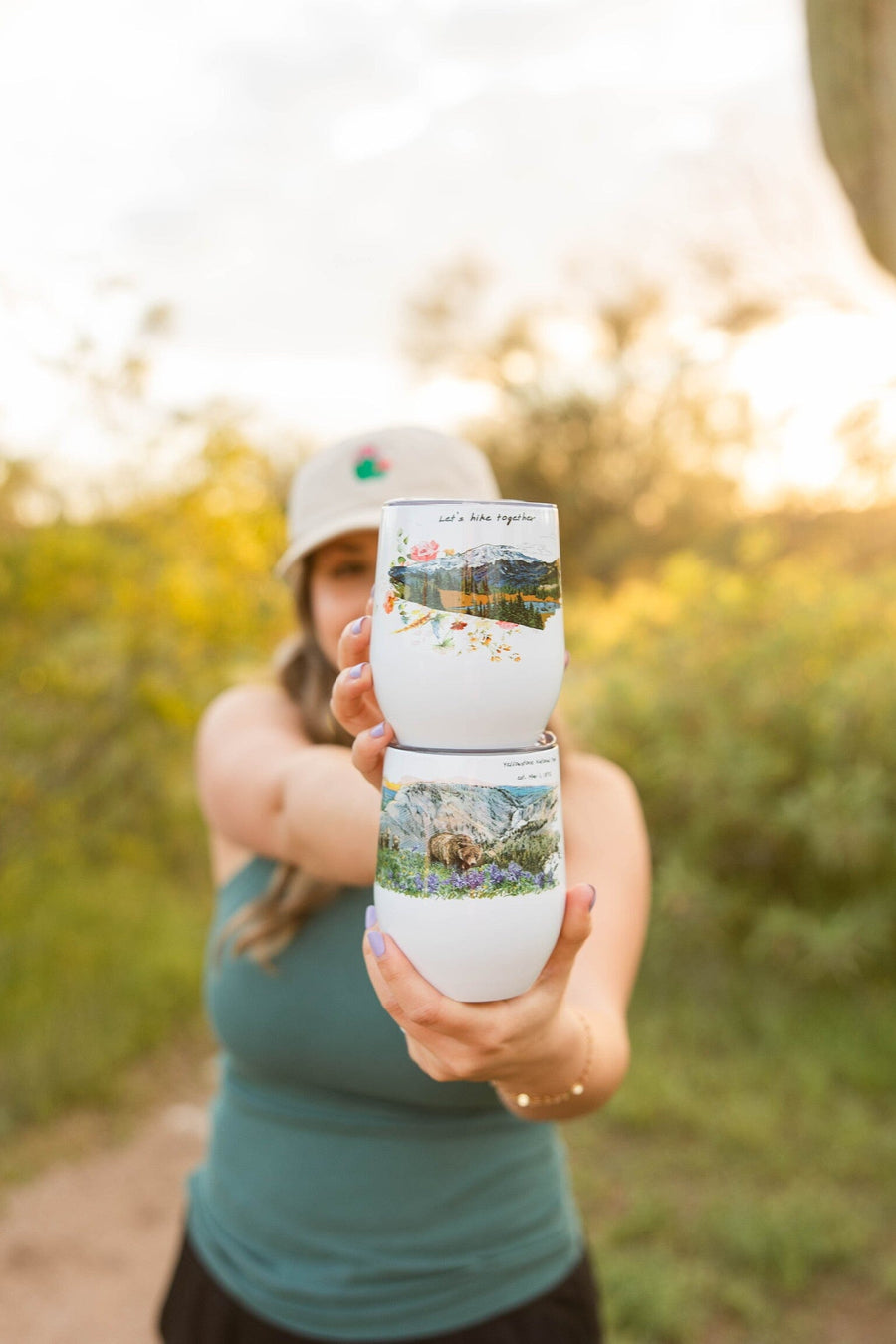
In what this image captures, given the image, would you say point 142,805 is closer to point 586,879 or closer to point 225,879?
point 225,879

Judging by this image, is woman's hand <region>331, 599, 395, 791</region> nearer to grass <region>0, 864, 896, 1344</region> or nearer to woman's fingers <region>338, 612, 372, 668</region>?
woman's fingers <region>338, 612, 372, 668</region>

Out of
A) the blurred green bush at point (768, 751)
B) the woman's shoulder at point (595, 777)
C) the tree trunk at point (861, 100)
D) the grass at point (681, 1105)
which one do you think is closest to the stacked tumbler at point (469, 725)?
the woman's shoulder at point (595, 777)

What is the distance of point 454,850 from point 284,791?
1.78 ft

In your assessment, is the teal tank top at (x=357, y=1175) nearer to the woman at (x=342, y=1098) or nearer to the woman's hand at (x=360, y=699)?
the woman at (x=342, y=1098)

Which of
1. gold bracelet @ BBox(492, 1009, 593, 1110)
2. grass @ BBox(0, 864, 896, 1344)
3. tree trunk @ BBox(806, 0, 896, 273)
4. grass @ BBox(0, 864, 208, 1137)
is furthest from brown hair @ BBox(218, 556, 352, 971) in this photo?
grass @ BBox(0, 864, 208, 1137)

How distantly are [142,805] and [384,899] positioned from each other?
4.46m

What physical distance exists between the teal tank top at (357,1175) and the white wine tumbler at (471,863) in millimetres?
634

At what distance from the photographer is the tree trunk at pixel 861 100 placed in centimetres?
260

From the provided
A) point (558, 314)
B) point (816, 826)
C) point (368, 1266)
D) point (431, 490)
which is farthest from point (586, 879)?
point (558, 314)

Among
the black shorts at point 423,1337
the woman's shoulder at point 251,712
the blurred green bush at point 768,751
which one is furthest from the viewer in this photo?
the blurred green bush at point 768,751

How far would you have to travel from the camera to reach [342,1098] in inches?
69.7

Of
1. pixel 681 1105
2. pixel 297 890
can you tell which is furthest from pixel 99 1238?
pixel 297 890

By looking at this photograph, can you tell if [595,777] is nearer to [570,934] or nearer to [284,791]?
[284,791]

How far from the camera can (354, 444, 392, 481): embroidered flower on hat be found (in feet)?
5.26
